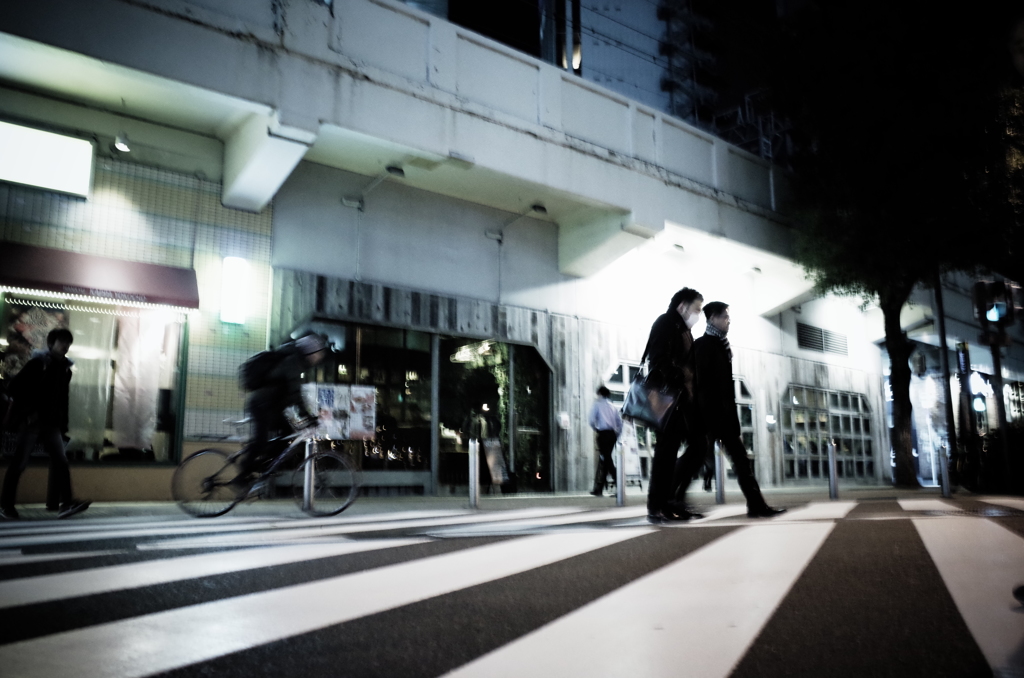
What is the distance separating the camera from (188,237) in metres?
11.6

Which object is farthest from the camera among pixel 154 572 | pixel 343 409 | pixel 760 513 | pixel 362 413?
pixel 362 413

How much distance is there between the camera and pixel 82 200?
10.8m

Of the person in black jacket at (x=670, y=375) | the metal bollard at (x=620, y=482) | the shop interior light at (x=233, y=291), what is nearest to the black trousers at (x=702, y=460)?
the person in black jacket at (x=670, y=375)

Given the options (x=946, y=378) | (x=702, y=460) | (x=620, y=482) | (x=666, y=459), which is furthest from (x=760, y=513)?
(x=946, y=378)

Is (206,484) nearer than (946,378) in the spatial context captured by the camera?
Yes

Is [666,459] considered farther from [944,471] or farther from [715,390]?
[944,471]

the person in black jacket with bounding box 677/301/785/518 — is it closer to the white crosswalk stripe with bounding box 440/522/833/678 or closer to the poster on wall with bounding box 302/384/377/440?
the white crosswalk stripe with bounding box 440/522/833/678

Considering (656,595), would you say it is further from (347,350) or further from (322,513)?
(347,350)

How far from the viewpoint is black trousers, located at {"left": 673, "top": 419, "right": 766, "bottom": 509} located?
7.16 meters

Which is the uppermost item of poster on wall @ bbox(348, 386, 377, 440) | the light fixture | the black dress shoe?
the light fixture

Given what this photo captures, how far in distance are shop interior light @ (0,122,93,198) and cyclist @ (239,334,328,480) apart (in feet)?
16.2

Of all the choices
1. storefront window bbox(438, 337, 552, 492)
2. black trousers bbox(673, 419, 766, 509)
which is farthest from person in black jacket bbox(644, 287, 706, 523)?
storefront window bbox(438, 337, 552, 492)

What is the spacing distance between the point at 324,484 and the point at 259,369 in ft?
4.91

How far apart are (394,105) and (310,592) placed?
9.84 meters
